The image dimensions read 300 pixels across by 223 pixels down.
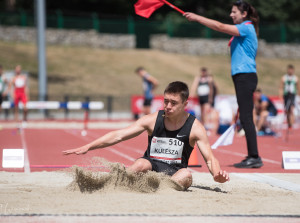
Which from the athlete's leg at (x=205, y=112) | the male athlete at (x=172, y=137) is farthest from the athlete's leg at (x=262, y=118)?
the male athlete at (x=172, y=137)

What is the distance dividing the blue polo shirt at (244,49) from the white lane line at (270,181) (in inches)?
69.6

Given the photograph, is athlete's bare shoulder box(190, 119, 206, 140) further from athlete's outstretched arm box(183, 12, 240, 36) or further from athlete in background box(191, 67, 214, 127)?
athlete in background box(191, 67, 214, 127)

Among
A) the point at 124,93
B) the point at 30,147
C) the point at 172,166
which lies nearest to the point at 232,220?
the point at 172,166

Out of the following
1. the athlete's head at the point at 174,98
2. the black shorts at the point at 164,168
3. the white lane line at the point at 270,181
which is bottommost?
the white lane line at the point at 270,181

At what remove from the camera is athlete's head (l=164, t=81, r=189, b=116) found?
5.81 meters

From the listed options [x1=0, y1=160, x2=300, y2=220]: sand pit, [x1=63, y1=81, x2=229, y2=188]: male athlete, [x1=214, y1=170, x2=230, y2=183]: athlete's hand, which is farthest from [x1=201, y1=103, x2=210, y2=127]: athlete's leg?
[x1=214, y1=170, x2=230, y2=183]: athlete's hand

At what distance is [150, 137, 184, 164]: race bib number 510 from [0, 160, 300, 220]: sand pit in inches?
9.3

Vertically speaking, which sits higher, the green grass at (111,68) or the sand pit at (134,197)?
the green grass at (111,68)

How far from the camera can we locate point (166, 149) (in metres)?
6.06

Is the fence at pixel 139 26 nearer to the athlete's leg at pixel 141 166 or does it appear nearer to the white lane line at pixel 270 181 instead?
the white lane line at pixel 270 181

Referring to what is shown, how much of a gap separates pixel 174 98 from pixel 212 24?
2.30 metres

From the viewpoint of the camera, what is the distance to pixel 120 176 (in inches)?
235

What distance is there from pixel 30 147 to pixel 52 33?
34.3 metres

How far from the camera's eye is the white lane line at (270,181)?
6.60m
